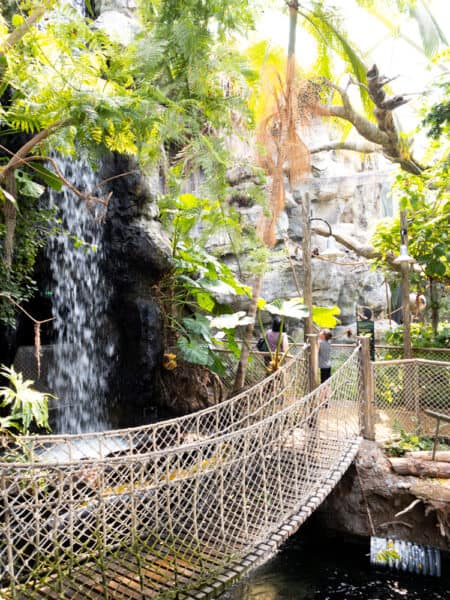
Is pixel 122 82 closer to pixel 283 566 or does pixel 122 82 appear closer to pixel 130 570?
pixel 130 570

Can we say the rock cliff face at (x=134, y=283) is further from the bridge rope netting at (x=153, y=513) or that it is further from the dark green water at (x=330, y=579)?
the dark green water at (x=330, y=579)

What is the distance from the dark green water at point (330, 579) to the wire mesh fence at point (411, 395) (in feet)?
3.82

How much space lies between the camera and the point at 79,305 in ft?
21.6

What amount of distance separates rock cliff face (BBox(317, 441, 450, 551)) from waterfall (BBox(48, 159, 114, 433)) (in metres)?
3.03

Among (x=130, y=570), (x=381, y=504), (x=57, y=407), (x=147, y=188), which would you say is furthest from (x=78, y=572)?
(x=147, y=188)

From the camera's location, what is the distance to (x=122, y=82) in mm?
3848

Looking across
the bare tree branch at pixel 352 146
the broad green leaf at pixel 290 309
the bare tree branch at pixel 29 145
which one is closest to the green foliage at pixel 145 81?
the bare tree branch at pixel 29 145

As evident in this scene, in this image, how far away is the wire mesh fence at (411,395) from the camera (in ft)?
17.1

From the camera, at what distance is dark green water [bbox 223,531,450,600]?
4.19m

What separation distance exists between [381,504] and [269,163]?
3302 mm

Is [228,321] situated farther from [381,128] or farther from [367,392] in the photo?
[381,128]

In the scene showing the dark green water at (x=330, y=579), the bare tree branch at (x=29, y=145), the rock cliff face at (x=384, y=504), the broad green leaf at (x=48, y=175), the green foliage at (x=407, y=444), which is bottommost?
the dark green water at (x=330, y=579)

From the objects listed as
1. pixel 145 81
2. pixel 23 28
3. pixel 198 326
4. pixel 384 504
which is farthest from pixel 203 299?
pixel 23 28

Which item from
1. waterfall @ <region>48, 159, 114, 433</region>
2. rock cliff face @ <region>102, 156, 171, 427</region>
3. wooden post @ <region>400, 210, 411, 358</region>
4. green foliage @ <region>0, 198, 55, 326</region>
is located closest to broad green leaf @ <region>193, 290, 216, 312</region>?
rock cliff face @ <region>102, 156, 171, 427</region>
